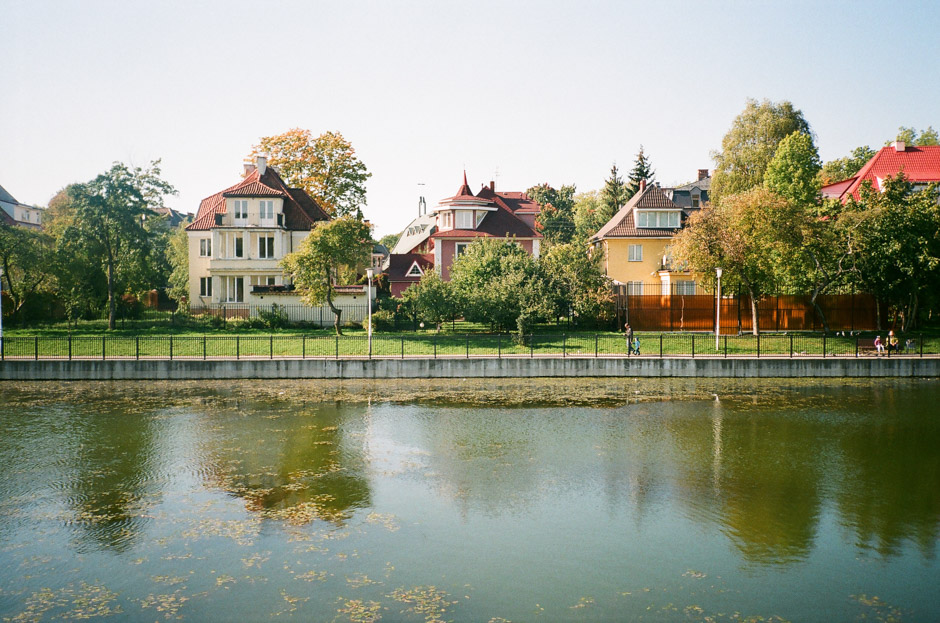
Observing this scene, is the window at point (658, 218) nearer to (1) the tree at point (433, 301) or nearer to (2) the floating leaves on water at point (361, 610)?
(1) the tree at point (433, 301)

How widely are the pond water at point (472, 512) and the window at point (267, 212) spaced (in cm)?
2574

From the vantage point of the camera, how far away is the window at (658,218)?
52094 mm

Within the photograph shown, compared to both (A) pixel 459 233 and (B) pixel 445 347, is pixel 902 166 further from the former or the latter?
(B) pixel 445 347

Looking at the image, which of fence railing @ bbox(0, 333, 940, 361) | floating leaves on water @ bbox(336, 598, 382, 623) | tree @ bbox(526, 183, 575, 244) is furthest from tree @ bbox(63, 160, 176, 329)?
tree @ bbox(526, 183, 575, 244)

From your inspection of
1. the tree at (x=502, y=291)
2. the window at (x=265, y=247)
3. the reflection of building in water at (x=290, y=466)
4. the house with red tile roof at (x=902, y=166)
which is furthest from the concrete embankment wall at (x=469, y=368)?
the house with red tile roof at (x=902, y=166)

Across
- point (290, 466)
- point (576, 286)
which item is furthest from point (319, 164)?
point (290, 466)

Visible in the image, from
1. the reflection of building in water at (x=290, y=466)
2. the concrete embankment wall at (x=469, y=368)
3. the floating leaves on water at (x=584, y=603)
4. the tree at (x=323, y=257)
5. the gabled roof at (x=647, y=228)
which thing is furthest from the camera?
the gabled roof at (x=647, y=228)

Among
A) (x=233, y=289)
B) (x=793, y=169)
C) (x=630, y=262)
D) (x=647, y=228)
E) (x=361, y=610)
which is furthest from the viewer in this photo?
(x=647, y=228)

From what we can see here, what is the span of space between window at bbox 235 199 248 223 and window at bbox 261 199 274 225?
1.10 meters

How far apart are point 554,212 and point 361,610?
260 feet

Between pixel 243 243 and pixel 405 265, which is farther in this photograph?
pixel 405 265

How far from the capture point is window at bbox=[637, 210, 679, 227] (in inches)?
2051

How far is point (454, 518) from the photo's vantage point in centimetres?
1395

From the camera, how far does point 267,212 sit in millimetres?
49719
